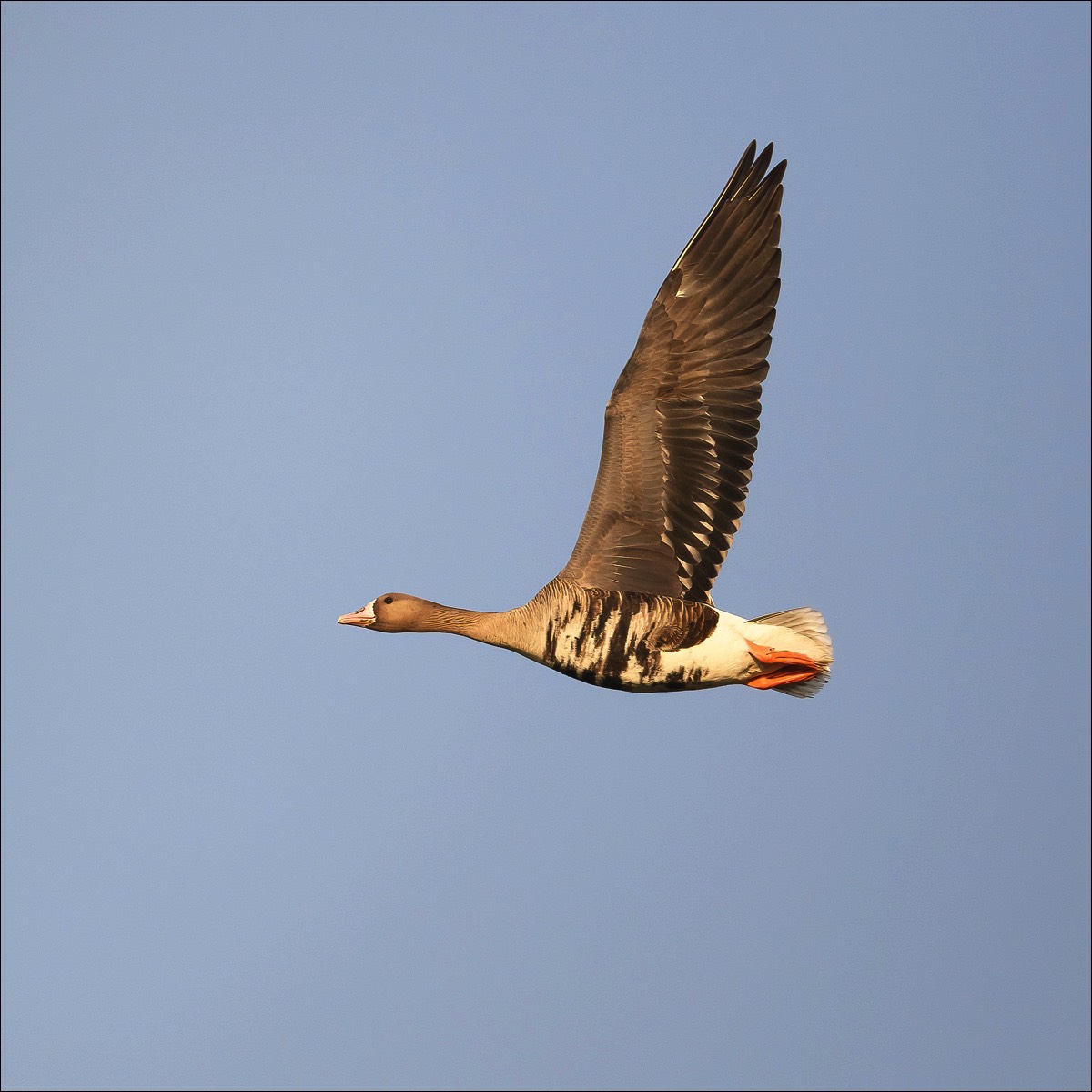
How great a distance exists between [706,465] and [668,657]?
1.58m

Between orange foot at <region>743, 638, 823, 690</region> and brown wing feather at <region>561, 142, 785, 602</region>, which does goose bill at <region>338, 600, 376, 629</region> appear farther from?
orange foot at <region>743, 638, 823, 690</region>

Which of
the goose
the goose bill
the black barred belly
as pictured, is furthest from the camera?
the goose bill

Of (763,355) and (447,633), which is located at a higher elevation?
(763,355)

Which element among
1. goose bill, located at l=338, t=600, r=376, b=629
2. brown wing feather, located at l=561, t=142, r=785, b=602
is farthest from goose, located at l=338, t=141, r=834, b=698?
goose bill, located at l=338, t=600, r=376, b=629

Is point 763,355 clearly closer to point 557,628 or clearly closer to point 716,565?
point 716,565

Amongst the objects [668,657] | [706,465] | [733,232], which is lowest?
[668,657]

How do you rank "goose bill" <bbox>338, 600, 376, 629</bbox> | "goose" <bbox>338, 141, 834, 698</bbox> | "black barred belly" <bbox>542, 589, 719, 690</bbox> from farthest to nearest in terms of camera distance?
"goose bill" <bbox>338, 600, 376, 629</bbox>
"goose" <bbox>338, 141, 834, 698</bbox>
"black barred belly" <bbox>542, 589, 719, 690</bbox>

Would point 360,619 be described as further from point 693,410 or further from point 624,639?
point 693,410

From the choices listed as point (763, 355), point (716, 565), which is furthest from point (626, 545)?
point (763, 355)

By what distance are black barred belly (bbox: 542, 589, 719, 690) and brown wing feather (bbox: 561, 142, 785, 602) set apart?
0.65ft

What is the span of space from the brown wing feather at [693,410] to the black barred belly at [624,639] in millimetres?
197

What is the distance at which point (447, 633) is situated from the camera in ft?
54.5

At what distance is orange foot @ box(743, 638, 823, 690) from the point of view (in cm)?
1591

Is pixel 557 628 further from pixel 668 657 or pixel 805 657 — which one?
pixel 805 657
